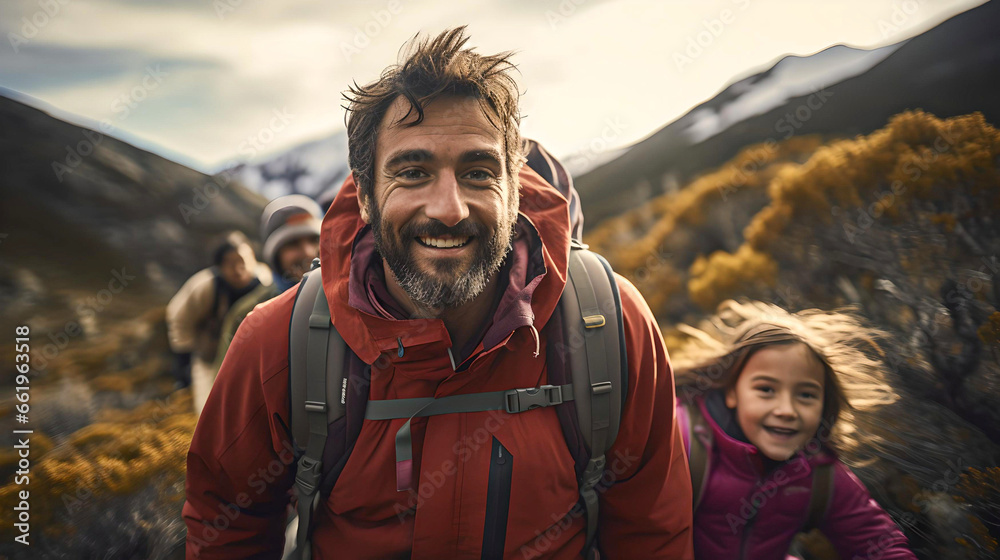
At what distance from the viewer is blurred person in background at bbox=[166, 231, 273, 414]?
4133mm

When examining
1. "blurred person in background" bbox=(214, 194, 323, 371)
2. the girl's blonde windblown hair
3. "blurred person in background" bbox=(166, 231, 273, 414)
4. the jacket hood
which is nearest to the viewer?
the jacket hood

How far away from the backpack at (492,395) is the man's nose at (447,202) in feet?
1.68

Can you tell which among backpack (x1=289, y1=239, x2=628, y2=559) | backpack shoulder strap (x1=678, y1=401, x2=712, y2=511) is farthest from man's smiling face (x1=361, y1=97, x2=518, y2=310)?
backpack shoulder strap (x1=678, y1=401, x2=712, y2=511)

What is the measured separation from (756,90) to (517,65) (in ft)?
15.6

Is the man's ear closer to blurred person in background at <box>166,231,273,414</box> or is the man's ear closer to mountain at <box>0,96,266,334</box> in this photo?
blurred person in background at <box>166,231,273,414</box>

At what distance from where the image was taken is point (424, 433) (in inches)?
67.0

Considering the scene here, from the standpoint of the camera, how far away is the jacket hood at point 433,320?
65.0 inches

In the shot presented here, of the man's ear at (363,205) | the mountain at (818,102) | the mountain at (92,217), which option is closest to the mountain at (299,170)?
the mountain at (92,217)

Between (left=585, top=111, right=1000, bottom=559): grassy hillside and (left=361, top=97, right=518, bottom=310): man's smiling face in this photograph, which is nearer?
(left=361, top=97, right=518, bottom=310): man's smiling face

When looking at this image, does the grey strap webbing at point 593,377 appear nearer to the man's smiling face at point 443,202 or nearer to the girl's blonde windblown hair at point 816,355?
the man's smiling face at point 443,202

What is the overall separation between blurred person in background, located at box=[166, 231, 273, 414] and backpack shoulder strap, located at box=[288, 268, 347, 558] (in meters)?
2.83

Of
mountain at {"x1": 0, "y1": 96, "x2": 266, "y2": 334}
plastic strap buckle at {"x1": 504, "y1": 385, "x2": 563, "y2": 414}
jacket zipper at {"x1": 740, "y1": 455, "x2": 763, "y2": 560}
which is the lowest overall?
jacket zipper at {"x1": 740, "y1": 455, "x2": 763, "y2": 560}

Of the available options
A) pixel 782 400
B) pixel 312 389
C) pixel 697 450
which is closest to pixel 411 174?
pixel 312 389

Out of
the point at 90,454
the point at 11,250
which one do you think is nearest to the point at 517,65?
the point at 90,454
